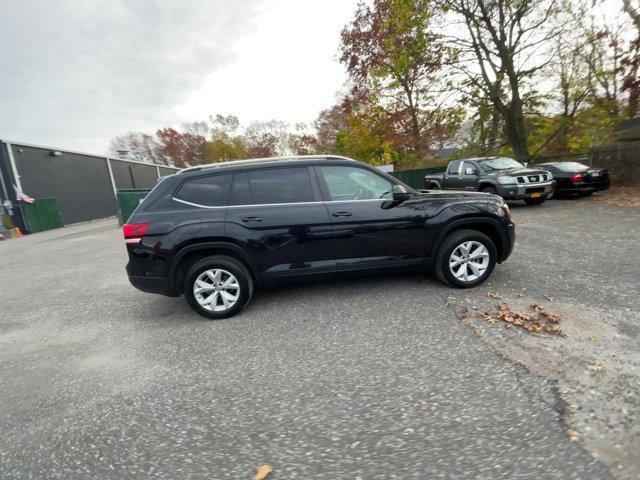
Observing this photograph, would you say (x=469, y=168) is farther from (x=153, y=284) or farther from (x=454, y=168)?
(x=153, y=284)

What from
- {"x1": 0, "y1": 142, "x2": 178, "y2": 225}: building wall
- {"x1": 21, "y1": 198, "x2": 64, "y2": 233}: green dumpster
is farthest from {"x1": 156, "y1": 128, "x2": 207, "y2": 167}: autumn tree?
{"x1": 21, "y1": 198, "x2": 64, "y2": 233}: green dumpster

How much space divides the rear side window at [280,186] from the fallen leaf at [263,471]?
2.63 meters

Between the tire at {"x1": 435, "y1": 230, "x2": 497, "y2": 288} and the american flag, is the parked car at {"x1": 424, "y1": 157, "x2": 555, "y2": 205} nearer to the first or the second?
the tire at {"x1": 435, "y1": 230, "x2": 497, "y2": 288}

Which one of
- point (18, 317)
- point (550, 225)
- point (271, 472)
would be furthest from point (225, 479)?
point (550, 225)

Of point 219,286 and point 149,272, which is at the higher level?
point 149,272

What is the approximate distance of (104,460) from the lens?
1927mm

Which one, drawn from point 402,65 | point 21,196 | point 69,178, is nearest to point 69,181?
point 69,178

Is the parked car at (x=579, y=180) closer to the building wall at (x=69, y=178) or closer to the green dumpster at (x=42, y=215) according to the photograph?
the green dumpster at (x=42, y=215)

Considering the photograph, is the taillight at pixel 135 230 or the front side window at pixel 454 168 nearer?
the taillight at pixel 135 230

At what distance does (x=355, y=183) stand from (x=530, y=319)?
7.70 ft

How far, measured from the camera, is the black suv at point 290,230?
3.60 m

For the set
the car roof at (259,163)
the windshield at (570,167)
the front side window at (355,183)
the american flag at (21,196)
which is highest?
the american flag at (21,196)

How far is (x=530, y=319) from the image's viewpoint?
10.1ft

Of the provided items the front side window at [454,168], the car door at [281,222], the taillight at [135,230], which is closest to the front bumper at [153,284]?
the taillight at [135,230]
